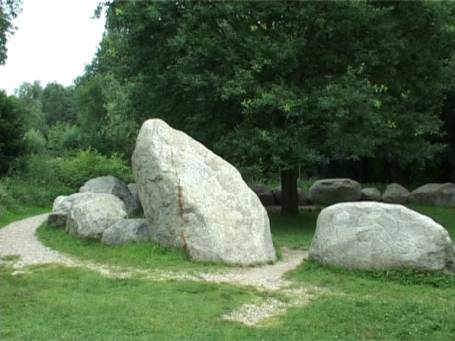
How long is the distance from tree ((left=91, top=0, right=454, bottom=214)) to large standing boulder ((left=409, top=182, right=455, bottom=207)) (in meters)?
6.81

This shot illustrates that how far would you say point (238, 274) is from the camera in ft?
34.4

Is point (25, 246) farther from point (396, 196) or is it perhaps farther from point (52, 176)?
point (396, 196)

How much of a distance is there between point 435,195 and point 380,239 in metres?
16.0

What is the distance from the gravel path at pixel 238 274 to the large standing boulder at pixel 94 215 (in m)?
0.98

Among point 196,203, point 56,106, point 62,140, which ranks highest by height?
point 56,106

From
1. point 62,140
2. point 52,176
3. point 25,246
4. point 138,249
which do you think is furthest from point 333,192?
point 62,140

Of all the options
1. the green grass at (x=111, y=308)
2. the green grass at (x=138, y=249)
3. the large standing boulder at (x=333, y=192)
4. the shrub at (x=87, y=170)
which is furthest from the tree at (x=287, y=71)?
the shrub at (x=87, y=170)

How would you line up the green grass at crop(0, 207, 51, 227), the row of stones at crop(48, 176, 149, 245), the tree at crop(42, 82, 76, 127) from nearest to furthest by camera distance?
the row of stones at crop(48, 176, 149, 245)
the green grass at crop(0, 207, 51, 227)
the tree at crop(42, 82, 76, 127)

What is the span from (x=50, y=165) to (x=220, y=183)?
1634 cm

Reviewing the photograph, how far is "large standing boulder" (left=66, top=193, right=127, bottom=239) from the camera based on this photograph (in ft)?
→ 46.1

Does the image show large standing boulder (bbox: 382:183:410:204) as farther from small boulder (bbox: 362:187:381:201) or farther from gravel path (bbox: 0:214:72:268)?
gravel path (bbox: 0:214:72:268)

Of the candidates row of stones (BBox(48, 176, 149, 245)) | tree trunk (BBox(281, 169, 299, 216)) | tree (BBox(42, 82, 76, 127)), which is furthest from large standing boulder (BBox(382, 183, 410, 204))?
tree (BBox(42, 82, 76, 127))

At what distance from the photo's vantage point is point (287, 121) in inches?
652

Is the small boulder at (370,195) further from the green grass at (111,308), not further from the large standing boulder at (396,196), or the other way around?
the green grass at (111,308)
